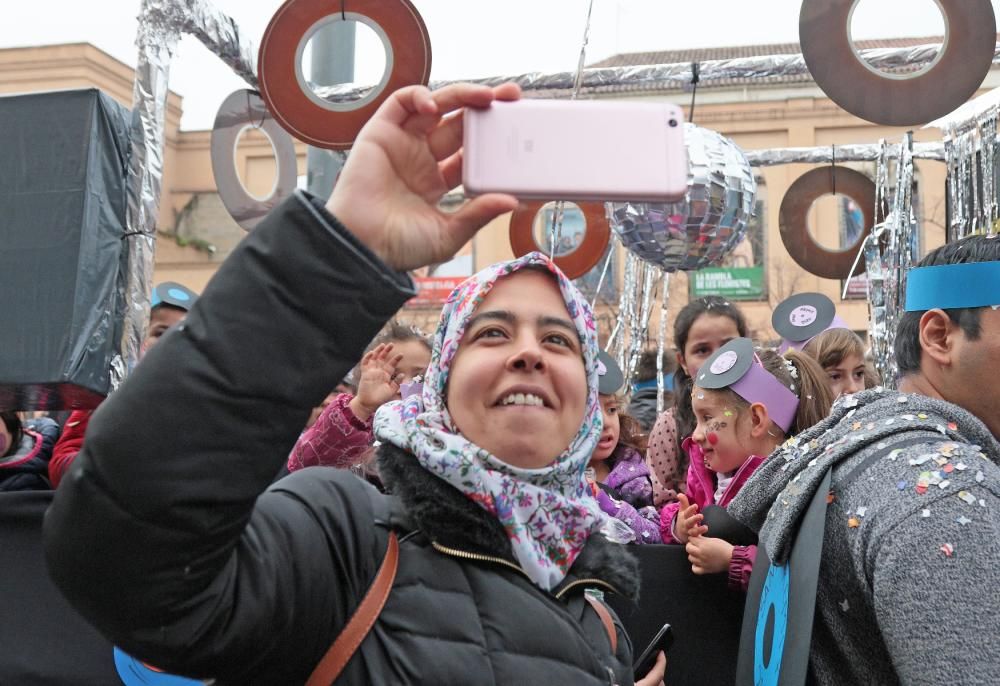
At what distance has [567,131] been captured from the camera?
1389mm

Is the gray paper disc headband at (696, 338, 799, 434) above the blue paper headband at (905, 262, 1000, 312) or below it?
below

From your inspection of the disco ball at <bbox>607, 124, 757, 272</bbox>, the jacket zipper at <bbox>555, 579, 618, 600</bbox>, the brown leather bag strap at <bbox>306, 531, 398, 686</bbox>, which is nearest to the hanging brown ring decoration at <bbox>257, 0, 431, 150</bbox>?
the disco ball at <bbox>607, 124, 757, 272</bbox>

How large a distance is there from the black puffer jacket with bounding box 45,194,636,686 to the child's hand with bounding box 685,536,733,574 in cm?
165

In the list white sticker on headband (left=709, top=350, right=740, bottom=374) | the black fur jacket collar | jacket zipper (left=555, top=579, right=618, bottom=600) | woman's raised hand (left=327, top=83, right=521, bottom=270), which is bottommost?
jacket zipper (left=555, top=579, right=618, bottom=600)

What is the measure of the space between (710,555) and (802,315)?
3428mm

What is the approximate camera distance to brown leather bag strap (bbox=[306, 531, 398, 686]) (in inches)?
58.7

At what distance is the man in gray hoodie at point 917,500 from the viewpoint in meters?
1.72

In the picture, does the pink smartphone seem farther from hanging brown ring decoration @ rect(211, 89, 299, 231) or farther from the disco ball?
hanging brown ring decoration @ rect(211, 89, 299, 231)

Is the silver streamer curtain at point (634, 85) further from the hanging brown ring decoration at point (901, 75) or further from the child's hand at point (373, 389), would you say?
the child's hand at point (373, 389)

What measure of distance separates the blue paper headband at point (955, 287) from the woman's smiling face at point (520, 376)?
0.85 meters

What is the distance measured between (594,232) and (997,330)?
5.22 meters

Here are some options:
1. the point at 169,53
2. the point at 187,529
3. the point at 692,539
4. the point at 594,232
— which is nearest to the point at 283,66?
the point at 169,53

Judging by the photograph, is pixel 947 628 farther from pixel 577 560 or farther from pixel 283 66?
pixel 283 66

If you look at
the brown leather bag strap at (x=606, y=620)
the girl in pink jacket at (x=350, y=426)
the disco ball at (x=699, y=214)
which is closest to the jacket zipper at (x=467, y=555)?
the brown leather bag strap at (x=606, y=620)
